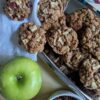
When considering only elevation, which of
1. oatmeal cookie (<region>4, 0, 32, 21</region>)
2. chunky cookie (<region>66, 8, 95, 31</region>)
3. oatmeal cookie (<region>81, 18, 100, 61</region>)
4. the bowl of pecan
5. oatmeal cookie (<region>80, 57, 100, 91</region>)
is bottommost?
the bowl of pecan

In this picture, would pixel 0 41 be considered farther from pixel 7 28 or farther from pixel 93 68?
pixel 93 68

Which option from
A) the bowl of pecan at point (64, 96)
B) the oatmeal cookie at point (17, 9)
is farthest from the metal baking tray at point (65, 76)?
the oatmeal cookie at point (17, 9)

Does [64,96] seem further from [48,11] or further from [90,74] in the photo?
[48,11]

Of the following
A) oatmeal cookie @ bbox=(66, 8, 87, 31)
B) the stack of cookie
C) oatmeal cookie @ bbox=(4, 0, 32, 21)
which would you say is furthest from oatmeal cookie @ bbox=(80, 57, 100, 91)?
oatmeal cookie @ bbox=(4, 0, 32, 21)

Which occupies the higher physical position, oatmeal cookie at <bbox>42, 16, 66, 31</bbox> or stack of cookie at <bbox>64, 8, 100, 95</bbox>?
oatmeal cookie at <bbox>42, 16, 66, 31</bbox>

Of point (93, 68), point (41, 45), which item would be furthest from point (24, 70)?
point (93, 68)

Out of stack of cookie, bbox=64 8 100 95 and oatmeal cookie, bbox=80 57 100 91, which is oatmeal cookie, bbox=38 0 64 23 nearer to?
stack of cookie, bbox=64 8 100 95

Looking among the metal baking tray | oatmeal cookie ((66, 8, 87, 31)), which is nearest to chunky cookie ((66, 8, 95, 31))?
oatmeal cookie ((66, 8, 87, 31))
